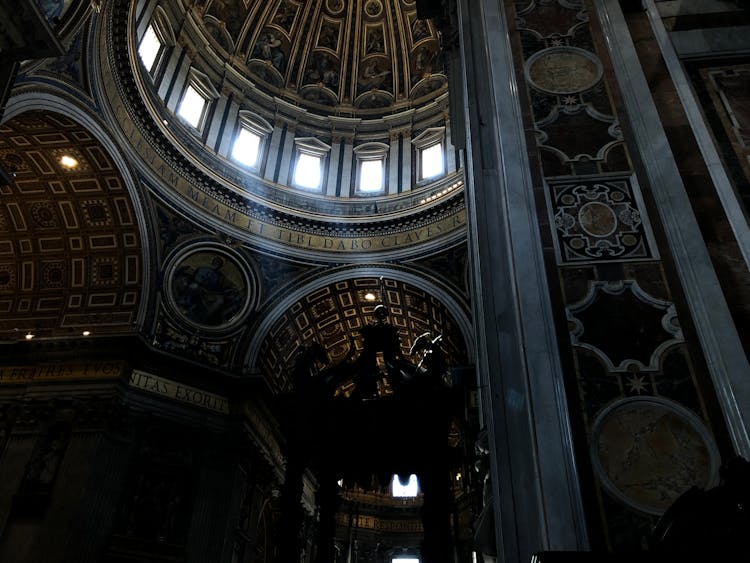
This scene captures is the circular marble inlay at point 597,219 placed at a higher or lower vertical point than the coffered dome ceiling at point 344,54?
lower

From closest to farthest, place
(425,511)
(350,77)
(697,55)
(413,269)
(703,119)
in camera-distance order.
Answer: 1. (703,119)
2. (697,55)
3. (425,511)
4. (413,269)
5. (350,77)

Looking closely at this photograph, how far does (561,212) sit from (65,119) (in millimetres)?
11172

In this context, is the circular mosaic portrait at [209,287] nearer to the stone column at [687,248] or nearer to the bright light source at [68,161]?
the bright light source at [68,161]

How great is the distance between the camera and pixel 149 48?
1501 cm

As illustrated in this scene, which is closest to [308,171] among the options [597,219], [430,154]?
[430,154]

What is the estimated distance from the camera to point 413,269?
641 inches

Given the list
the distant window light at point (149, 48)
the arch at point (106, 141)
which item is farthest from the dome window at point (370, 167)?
the arch at point (106, 141)

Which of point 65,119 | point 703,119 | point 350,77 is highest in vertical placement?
point 350,77

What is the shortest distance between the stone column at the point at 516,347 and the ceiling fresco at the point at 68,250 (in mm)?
10980

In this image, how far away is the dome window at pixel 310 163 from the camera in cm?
1852

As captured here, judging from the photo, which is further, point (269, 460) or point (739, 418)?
point (269, 460)

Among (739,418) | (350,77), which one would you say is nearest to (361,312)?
(350,77)

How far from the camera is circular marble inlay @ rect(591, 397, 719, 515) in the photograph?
278 centimetres

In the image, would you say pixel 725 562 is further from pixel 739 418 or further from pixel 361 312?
pixel 361 312
